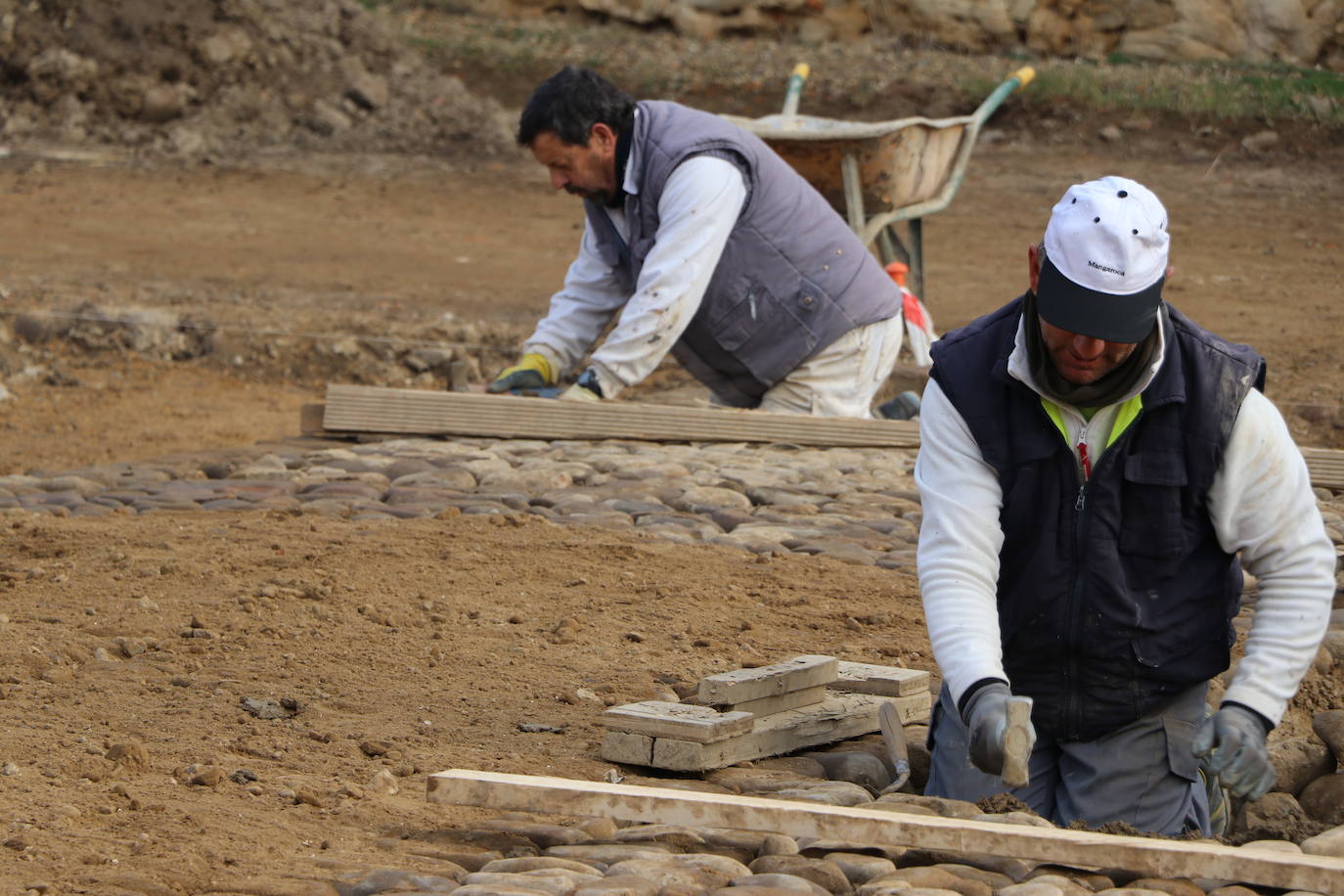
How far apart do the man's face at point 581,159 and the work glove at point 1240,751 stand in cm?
370

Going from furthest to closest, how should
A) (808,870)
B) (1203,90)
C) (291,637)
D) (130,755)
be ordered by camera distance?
(1203,90) < (291,637) < (130,755) < (808,870)

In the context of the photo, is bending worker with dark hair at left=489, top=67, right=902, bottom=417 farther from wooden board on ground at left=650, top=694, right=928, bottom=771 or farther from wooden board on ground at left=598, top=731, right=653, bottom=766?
wooden board on ground at left=598, top=731, right=653, bottom=766

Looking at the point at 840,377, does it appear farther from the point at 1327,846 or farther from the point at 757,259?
the point at 1327,846

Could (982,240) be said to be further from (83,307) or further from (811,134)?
(83,307)

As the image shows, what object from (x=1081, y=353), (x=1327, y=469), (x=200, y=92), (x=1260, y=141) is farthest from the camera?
(x=200, y=92)

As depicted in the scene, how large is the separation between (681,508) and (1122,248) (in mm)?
3076

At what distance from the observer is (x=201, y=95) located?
16844 mm

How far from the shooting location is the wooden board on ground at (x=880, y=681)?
12.6 ft

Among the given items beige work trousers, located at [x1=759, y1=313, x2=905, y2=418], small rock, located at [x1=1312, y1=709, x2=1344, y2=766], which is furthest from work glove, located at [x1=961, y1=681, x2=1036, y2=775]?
beige work trousers, located at [x1=759, y1=313, x2=905, y2=418]

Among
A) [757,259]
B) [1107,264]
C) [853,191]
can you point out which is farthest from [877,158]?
[1107,264]

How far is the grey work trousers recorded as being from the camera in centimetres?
344

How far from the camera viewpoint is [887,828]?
2771 millimetres

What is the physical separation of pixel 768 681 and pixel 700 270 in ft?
9.61

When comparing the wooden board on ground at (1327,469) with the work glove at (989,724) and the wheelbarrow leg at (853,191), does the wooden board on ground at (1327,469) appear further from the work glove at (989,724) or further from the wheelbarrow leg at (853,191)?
the work glove at (989,724)
